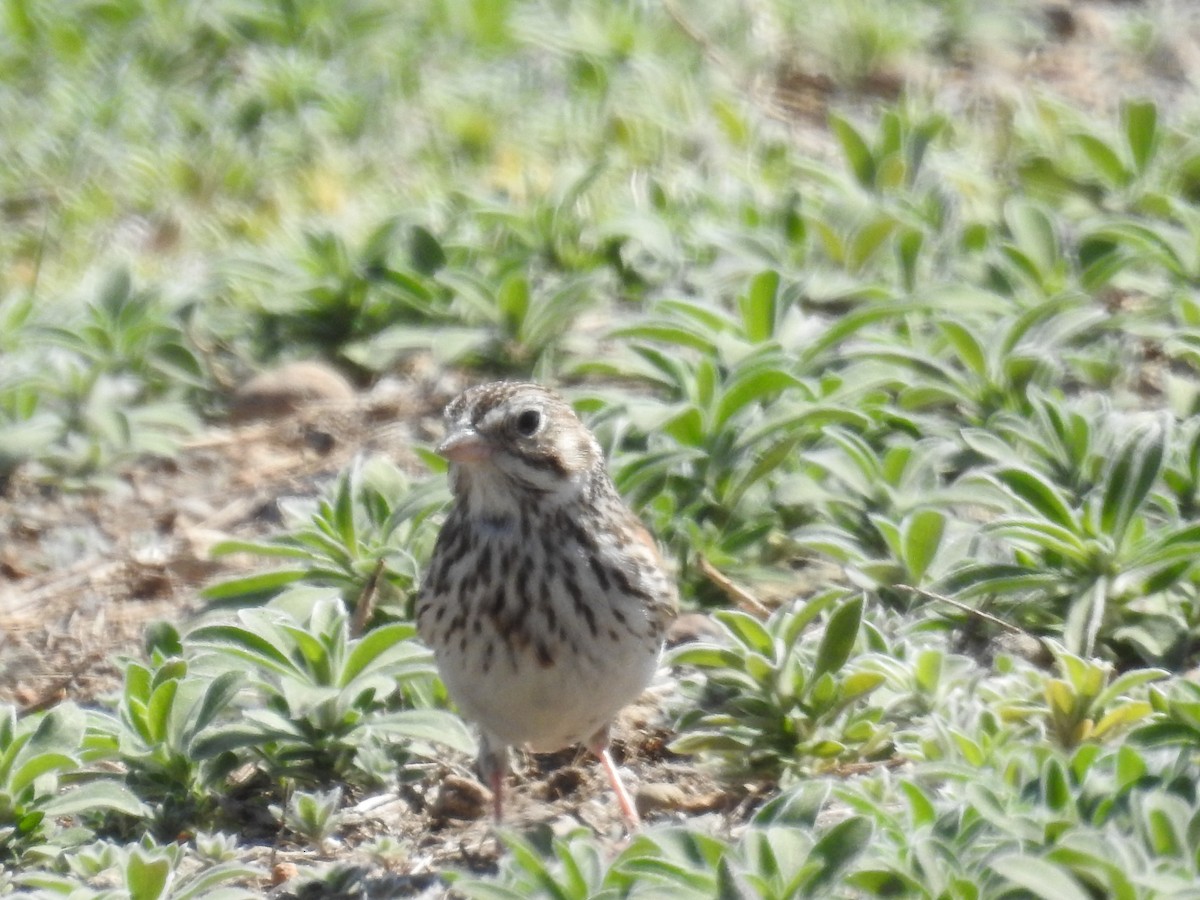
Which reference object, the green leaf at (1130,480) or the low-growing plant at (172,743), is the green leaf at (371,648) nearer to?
the low-growing plant at (172,743)

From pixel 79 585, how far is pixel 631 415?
182 centimetres

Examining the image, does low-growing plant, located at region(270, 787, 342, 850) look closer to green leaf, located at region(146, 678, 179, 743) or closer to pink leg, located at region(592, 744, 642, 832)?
green leaf, located at region(146, 678, 179, 743)

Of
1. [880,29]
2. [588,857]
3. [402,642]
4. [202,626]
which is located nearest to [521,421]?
[402,642]

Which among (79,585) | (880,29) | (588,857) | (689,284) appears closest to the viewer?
(588,857)

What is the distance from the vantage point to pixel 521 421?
4.83 metres

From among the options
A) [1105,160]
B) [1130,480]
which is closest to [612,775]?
[1130,480]

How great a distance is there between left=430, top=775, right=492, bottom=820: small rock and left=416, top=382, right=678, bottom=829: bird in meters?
0.06

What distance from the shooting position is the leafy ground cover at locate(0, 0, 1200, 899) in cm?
444

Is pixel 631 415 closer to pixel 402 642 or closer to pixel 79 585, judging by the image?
pixel 402 642

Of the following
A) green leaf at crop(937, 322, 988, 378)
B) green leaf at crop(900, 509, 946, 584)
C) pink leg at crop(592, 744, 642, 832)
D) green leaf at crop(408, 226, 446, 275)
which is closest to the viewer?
pink leg at crop(592, 744, 642, 832)

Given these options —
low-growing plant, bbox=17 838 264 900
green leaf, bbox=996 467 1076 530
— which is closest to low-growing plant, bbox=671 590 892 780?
green leaf, bbox=996 467 1076 530

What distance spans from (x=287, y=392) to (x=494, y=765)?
7.81 feet

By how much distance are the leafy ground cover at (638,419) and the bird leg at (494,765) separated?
0.33ft

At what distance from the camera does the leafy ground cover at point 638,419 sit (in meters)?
4.44
